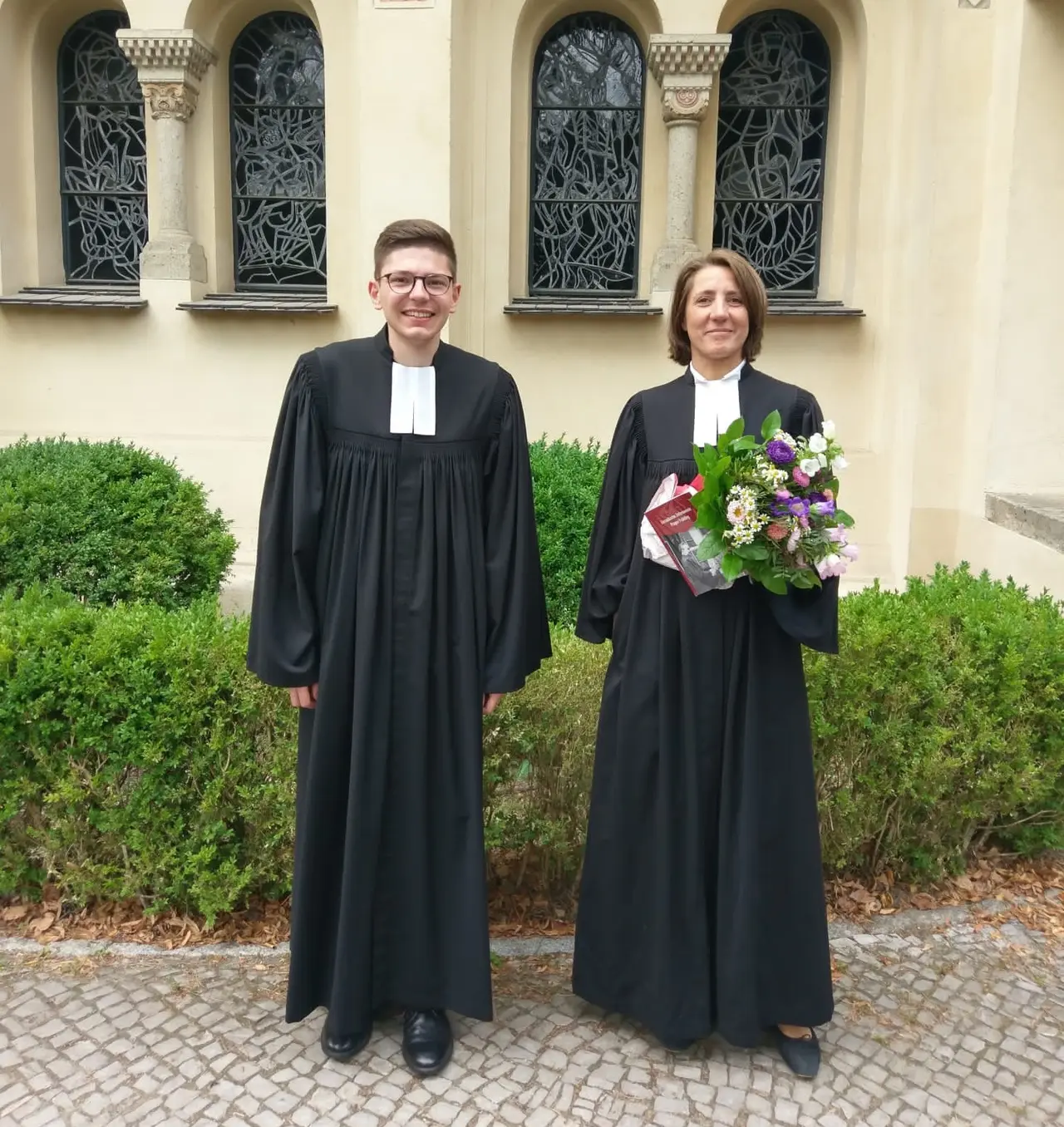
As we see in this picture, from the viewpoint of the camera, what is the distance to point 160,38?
7.48 m

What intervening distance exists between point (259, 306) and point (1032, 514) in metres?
5.90

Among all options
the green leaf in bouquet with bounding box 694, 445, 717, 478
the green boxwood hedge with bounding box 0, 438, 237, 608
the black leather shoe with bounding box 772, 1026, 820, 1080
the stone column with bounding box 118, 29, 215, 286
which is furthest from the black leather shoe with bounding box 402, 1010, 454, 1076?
the stone column with bounding box 118, 29, 215, 286

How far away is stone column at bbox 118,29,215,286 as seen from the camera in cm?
752

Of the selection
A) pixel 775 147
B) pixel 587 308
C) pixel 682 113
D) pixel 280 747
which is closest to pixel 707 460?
pixel 280 747

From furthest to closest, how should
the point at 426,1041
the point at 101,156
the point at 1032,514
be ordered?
the point at 101,156, the point at 1032,514, the point at 426,1041

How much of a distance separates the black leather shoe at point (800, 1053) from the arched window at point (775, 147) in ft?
21.5

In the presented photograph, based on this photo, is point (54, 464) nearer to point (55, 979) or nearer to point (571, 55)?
point (55, 979)

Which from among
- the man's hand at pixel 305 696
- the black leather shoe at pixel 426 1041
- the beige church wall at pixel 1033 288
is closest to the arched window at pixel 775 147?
the beige church wall at pixel 1033 288

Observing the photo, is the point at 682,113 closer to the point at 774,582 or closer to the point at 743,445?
the point at 743,445

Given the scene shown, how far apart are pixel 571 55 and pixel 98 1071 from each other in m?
7.87

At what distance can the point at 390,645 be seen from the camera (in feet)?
8.48

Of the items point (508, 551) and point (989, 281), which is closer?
point (508, 551)

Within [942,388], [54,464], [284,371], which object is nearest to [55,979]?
[54,464]

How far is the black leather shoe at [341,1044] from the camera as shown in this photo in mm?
2734
